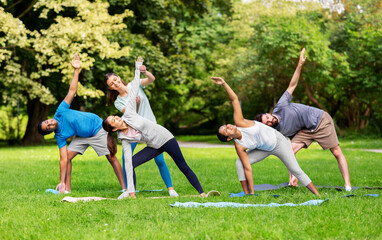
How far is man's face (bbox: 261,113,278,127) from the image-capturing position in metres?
7.40

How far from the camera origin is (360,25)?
27.4 meters

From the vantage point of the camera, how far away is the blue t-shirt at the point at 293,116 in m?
7.71

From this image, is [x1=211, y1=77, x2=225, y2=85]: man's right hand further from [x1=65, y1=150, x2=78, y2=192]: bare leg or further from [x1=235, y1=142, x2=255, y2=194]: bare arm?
[x1=65, y1=150, x2=78, y2=192]: bare leg

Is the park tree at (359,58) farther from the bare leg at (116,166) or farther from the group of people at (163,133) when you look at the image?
the bare leg at (116,166)

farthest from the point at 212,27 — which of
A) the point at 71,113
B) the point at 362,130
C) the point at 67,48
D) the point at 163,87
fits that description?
the point at 71,113

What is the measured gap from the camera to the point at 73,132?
8008 mm

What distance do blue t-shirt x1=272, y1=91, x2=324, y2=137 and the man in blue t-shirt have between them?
9.54ft

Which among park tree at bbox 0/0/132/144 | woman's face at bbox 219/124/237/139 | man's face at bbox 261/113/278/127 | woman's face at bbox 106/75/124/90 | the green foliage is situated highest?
park tree at bbox 0/0/132/144

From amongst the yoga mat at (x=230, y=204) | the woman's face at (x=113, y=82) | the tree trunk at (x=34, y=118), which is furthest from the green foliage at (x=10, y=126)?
the yoga mat at (x=230, y=204)

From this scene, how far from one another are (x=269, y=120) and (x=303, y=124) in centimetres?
81

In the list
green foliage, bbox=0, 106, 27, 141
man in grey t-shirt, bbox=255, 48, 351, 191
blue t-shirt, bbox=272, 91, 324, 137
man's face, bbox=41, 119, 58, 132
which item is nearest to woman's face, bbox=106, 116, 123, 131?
man's face, bbox=41, 119, 58, 132

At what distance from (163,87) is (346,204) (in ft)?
73.3

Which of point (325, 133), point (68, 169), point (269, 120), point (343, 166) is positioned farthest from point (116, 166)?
point (343, 166)

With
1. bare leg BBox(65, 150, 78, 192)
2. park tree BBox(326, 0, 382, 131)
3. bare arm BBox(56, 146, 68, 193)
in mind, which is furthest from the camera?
park tree BBox(326, 0, 382, 131)
